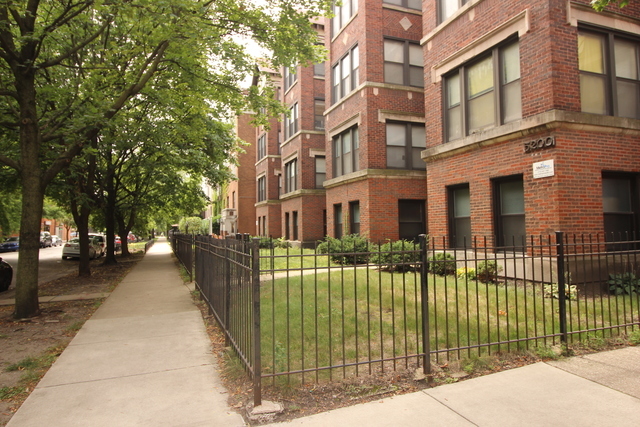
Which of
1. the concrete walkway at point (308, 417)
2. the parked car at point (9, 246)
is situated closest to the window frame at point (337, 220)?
the concrete walkway at point (308, 417)

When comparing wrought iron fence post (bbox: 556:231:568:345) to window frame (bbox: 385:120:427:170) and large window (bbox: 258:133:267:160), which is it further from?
large window (bbox: 258:133:267:160)

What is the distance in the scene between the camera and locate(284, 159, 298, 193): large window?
2371cm

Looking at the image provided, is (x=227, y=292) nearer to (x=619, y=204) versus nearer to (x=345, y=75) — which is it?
(x=619, y=204)

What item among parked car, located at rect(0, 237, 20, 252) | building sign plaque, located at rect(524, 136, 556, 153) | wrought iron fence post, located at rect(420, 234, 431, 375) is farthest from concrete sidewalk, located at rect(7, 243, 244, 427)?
parked car, located at rect(0, 237, 20, 252)

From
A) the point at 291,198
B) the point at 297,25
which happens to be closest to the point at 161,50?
the point at 297,25

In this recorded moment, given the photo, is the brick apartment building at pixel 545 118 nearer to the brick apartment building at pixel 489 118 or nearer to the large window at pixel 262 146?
the brick apartment building at pixel 489 118

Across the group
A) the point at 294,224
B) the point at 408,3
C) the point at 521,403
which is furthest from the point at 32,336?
the point at 294,224

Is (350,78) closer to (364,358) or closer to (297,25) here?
(297,25)

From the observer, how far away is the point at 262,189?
3055 cm

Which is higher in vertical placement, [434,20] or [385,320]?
[434,20]

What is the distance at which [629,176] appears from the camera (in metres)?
8.88

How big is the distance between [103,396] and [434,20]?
12230mm

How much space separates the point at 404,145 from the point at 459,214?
5.20 m

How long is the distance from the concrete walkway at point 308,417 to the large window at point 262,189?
24.0m
